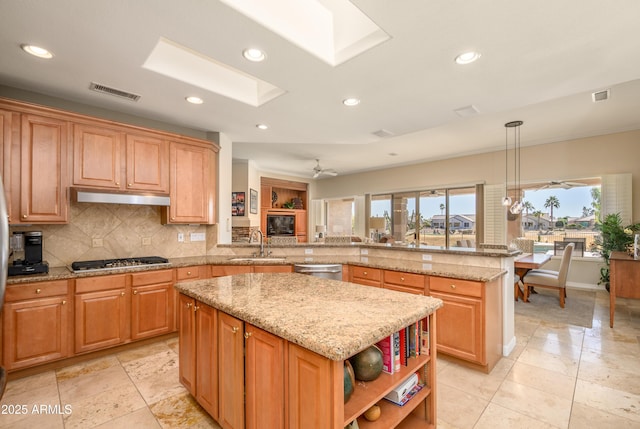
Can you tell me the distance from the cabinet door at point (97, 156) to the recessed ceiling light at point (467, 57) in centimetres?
327

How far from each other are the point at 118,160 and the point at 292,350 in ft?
9.63

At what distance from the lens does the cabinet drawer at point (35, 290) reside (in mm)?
2367

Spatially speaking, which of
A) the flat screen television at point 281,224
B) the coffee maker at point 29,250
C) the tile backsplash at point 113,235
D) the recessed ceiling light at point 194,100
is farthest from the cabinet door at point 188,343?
the flat screen television at point 281,224

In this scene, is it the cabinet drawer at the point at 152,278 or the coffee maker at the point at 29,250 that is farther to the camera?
the cabinet drawer at the point at 152,278

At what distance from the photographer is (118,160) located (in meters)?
3.10

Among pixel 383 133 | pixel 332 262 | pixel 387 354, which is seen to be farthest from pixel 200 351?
pixel 383 133

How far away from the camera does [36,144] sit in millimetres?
2656

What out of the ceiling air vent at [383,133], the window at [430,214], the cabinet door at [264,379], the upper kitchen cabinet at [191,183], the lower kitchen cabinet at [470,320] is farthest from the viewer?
the window at [430,214]

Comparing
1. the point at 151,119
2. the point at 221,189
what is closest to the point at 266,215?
the point at 221,189

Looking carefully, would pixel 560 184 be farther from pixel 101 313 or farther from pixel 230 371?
pixel 101 313

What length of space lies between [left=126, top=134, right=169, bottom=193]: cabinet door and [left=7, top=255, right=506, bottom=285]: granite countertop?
893mm

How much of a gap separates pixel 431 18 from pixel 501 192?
5324 millimetres

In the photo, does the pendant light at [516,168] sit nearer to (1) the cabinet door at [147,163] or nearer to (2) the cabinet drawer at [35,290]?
(1) the cabinet door at [147,163]

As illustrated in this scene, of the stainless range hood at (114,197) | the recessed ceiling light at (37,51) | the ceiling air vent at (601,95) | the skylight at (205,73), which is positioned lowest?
the stainless range hood at (114,197)
